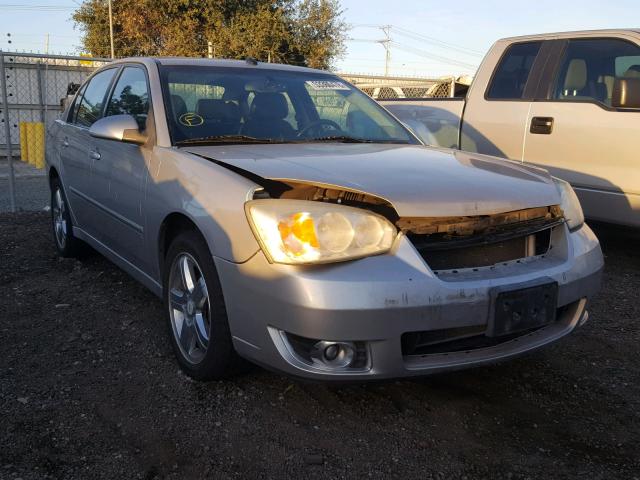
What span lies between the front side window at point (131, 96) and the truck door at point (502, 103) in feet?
10.9

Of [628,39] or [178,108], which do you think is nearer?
[178,108]

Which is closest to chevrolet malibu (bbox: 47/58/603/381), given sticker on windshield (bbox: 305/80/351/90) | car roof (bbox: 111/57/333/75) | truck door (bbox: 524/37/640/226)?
car roof (bbox: 111/57/333/75)

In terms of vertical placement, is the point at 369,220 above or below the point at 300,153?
below

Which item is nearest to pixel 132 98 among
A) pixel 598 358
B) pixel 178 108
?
pixel 178 108

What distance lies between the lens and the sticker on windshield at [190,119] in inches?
136

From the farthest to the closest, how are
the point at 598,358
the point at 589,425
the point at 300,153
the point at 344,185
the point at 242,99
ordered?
the point at 242,99
the point at 598,358
the point at 300,153
the point at 589,425
the point at 344,185

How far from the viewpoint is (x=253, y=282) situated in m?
2.44

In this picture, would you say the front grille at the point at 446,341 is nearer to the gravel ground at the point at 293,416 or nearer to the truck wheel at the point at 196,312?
the gravel ground at the point at 293,416

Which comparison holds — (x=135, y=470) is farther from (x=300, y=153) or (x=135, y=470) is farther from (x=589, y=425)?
(x=589, y=425)

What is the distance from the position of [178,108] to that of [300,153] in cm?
86

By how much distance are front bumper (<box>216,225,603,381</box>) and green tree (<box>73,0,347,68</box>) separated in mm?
25561

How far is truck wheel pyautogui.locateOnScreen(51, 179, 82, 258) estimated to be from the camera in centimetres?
502

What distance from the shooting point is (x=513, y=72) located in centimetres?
591

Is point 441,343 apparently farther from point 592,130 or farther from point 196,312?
point 592,130
